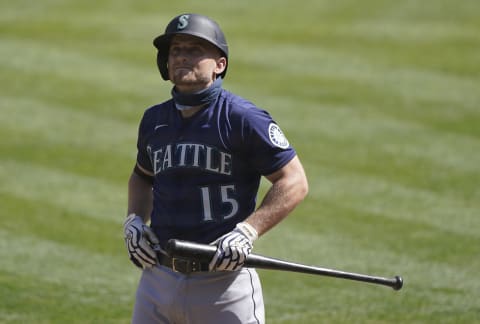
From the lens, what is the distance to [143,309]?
471 cm

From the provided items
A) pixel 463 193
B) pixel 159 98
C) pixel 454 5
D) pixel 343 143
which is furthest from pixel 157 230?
pixel 454 5

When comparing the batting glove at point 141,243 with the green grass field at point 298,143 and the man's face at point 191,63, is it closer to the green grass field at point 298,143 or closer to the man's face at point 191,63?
the man's face at point 191,63

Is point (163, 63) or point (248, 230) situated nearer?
point (248, 230)

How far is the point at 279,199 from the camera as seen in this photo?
4547mm

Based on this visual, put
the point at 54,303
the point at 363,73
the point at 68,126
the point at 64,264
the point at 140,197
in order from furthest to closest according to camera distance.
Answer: the point at 363,73 < the point at 68,126 < the point at 64,264 < the point at 54,303 < the point at 140,197

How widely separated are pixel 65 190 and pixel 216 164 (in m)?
5.77

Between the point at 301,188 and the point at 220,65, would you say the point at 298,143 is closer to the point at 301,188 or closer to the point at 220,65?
the point at 220,65

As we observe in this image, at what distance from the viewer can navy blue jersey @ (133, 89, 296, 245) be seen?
4566 mm

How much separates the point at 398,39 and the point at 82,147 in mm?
6299

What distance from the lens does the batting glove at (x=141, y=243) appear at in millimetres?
4684

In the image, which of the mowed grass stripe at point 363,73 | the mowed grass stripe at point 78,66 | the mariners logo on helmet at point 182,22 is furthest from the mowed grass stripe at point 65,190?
the mariners logo on helmet at point 182,22

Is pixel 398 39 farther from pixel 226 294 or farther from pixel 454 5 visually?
pixel 226 294

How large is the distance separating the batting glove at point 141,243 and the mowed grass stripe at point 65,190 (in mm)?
4701

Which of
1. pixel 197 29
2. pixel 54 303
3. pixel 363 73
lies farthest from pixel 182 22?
pixel 363 73
